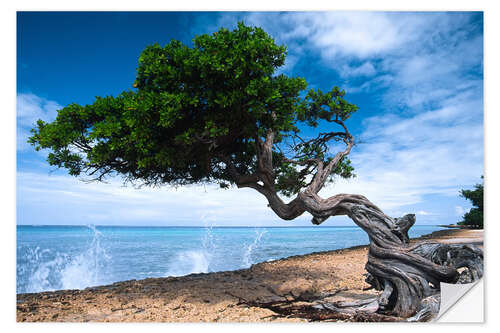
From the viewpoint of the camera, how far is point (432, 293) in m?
3.78

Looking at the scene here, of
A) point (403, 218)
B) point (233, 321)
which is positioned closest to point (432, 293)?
point (403, 218)

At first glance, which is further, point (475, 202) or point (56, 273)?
point (56, 273)

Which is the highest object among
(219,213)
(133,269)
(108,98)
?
(108,98)

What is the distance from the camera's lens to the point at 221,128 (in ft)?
14.0

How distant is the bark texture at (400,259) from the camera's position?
377 cm

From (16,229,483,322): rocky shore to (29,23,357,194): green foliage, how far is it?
6.64 feet

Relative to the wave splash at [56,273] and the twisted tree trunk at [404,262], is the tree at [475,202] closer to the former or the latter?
the twisted tree trunk at [404,262]

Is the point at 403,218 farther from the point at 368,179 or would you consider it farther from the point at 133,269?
the point at 133,269

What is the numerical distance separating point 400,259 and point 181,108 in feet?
11.4

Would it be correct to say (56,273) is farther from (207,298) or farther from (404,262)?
(404,262)

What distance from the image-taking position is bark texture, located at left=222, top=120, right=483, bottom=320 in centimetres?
377

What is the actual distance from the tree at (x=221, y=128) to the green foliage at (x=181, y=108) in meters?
0.01

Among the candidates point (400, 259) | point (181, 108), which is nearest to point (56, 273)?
point (181, 108)
